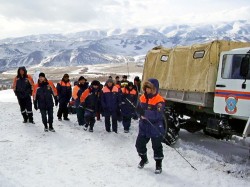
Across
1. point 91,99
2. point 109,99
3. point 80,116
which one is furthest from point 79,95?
point 109,99

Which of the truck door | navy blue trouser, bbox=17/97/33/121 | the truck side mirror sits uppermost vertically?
the truck side mirror

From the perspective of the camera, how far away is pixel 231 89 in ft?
27.5

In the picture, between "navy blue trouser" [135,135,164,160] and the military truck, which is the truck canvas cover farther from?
"navy blue trouser" [135,135,164,160]

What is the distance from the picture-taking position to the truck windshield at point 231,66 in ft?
27.3

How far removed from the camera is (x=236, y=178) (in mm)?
6996

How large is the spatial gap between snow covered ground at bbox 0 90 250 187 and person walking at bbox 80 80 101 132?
37 cm

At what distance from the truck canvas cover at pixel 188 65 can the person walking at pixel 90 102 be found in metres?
1.91

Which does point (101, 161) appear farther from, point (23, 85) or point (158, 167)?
point (23, 85)

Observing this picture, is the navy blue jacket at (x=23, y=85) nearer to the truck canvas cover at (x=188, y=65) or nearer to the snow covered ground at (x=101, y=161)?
the snow covered ground at (x=101, y=161)

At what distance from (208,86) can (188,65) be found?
121 centimetres

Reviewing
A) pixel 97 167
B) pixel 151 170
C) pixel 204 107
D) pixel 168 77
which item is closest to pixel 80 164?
pixel 97 167

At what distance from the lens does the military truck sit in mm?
8266

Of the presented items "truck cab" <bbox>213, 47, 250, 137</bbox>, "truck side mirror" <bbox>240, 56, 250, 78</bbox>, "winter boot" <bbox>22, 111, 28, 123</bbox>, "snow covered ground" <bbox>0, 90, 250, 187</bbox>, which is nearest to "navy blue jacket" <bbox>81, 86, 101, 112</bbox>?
"snow covered ground" <bbox>0, 90, 250, 187</bbox>

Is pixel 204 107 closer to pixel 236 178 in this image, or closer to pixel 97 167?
pixel 236 178
